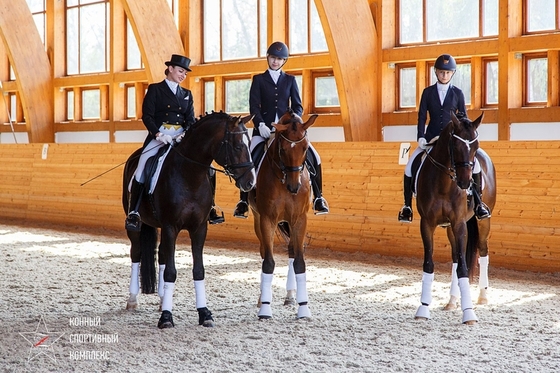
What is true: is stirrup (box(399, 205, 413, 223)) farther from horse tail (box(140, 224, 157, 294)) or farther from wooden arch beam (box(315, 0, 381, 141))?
wooden arch beam (box(315, 0, 381, 141))

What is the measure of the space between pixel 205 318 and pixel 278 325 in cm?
58

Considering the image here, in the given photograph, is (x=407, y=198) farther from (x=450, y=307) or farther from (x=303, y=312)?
(x=303, y=312)

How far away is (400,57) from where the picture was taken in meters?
12.2

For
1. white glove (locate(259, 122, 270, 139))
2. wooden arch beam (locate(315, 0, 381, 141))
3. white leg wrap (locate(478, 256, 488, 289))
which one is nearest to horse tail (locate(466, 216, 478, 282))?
white leg wrap (locate(478, 256, 488, 289))

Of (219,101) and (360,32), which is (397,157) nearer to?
(360,32)

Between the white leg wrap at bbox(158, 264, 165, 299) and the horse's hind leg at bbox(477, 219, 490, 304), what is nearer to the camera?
the white leg wrap at bbox(158, 264, 165, 299)

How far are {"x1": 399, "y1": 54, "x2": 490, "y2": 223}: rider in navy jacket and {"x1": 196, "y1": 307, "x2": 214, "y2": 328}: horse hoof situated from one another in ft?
6.91

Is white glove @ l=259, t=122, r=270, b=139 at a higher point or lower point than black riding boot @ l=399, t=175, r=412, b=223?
higher

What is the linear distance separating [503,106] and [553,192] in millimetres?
2571

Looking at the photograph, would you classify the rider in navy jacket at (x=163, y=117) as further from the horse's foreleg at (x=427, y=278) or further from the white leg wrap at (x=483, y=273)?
the white leg wrap at (x=483, y=273)

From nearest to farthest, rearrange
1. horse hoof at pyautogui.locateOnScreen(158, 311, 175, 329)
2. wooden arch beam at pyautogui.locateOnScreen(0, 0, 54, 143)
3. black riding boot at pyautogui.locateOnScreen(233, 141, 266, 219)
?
horse hoof at pyautogui.locateOnScreen(158, 311, 175, 329), black riding boot at pyautogui.locateOnScreen(233, 141, 266, 219), wooden arch beam at pyautogui.locateOnScreen(0, 0, 54, 143)

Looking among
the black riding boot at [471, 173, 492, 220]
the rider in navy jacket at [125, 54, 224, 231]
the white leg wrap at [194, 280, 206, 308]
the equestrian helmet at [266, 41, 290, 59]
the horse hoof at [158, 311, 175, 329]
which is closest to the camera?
the horse hoof at [158, 311, 175, 329]

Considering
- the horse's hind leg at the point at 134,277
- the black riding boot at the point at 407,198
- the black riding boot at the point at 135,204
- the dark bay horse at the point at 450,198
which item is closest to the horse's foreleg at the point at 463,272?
the dark bay horse at the point at 450,198

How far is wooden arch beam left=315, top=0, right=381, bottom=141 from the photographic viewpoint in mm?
12078
